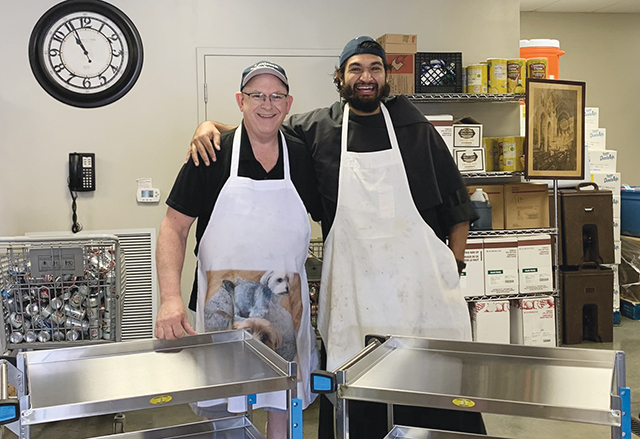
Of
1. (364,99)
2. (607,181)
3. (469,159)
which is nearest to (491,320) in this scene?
(469,159)

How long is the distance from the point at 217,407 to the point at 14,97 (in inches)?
126

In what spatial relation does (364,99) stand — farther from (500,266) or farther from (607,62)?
(607,62)

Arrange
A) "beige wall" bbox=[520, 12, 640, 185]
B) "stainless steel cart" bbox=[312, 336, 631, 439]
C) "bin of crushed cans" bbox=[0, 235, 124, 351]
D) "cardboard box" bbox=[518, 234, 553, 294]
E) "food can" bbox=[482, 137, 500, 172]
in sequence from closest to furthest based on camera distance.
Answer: "stainless steel cart" bbox=[312, 336, 631, 439]
"bin of crushed cans" bbox=[0, 235, 124, 351]
"cardboard box" bbox=[518, 234, 553, 294]
"food can" bbox=[482, 137, 500, 172]
"beige wall" bbox=[520, 12, 640, 185]

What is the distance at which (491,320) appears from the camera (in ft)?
14.9

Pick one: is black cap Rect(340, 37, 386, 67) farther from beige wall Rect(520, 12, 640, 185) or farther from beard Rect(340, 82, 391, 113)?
beige wall Rect(520, 12, 640, 185)

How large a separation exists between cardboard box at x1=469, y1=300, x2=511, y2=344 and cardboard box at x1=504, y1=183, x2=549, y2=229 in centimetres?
60

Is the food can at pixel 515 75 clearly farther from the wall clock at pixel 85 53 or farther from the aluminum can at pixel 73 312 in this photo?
the aluminum can at pixel 73 312

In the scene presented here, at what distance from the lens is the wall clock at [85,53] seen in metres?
4.30

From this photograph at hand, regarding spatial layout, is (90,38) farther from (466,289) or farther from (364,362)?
(364,362)

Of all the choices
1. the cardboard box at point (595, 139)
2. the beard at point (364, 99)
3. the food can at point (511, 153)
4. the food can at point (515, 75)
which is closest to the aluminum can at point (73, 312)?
the beard at point (364, 99)

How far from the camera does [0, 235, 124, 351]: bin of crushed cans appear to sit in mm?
2809

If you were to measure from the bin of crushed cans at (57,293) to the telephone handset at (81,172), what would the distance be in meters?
1.43

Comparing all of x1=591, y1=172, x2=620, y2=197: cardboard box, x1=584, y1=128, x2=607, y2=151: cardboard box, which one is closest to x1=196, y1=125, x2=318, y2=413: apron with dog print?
x1=591, y1=172, x2=620, y2=197: cardboard box

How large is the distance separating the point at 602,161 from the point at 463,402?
5.59 metres
